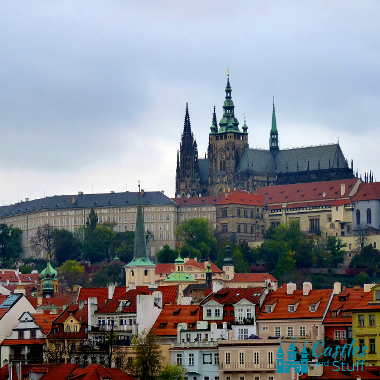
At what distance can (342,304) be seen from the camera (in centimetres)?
7669

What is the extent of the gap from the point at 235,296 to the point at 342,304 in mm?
7891

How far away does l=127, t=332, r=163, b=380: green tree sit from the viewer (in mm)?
73000

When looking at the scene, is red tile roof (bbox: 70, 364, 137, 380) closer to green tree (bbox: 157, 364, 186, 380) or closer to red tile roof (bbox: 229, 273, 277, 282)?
green tree (bbox: 157, 364, 186, 380)

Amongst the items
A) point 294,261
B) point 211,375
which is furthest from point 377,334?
point 294,261

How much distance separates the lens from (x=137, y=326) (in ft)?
263

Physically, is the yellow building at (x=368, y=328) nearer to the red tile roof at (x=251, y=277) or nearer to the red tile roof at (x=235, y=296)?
the red tile roof at (x=235, y=296)

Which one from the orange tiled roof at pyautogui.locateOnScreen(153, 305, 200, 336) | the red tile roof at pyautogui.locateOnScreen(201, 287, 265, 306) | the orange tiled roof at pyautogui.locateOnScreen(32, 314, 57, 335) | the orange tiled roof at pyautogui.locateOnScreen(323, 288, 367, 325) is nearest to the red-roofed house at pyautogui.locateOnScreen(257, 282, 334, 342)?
the orange tiled roof at pyautogui.locateOnScreen(323, 288, 367, 325)

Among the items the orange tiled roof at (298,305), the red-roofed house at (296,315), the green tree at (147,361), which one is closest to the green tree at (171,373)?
the green tree at (147,361)

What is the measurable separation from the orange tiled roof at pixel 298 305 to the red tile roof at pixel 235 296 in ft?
2.66

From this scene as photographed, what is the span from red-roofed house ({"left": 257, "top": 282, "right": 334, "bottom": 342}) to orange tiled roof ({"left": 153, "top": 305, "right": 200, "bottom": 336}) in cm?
399

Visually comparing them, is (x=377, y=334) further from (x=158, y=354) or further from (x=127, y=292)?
(x=127, y=292)

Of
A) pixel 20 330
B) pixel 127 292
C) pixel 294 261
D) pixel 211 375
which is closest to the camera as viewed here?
pixel 211 375

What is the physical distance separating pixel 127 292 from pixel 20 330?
894 cm

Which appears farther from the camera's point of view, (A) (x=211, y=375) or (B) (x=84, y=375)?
(A) (x=211, y=375)
